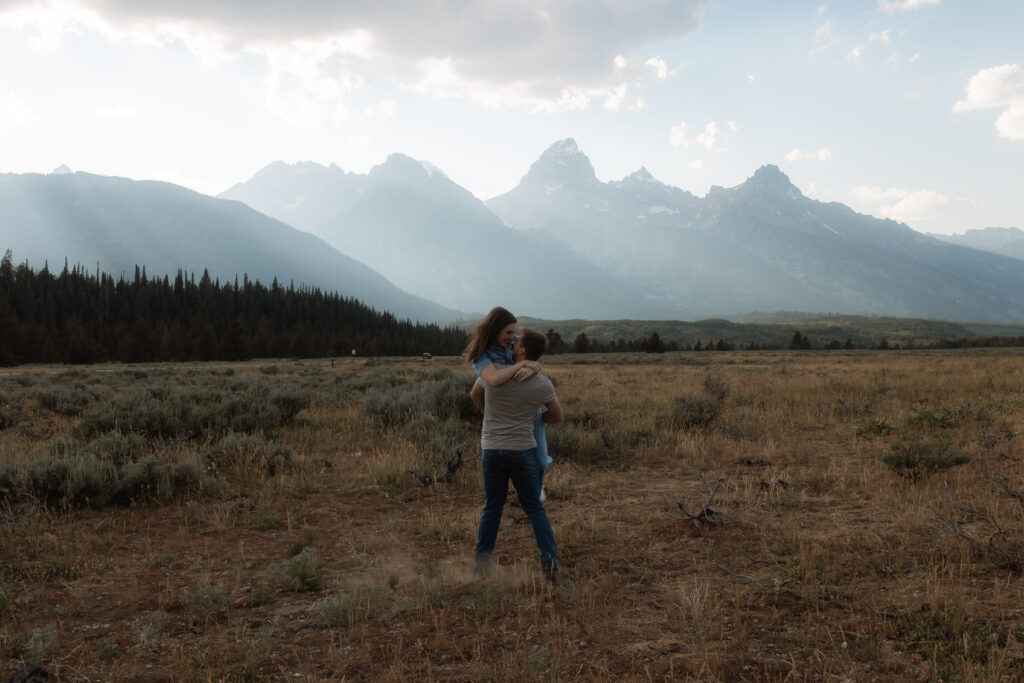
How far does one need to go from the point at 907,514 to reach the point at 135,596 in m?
8.13

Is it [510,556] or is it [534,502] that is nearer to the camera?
[534,502]

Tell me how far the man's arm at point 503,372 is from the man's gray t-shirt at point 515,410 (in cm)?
17

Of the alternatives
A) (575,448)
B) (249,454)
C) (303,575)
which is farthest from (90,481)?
(575,448)

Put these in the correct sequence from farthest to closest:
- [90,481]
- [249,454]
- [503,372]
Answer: [249,454] → [90,481] → [503,372]

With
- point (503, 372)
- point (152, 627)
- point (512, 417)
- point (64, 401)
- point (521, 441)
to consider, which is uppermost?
point (503, 372)

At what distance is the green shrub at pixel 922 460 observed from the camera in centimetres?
745

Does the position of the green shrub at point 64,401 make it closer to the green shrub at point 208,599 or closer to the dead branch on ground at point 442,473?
the dead branch on ground at point 442,473

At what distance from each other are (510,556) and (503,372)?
2250 millimetres

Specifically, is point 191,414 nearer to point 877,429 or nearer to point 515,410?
point 515,410

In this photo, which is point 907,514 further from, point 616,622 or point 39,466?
point 39,466

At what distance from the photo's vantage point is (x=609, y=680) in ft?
11.0

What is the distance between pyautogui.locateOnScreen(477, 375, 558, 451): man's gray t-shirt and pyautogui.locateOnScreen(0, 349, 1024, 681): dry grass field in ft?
4.16

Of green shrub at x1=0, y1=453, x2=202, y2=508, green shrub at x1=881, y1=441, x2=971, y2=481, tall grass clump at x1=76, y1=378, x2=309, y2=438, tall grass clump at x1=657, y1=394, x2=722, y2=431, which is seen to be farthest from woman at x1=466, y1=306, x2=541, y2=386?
tall grass clump at x1=657, y1=394, x2=722, y2=431

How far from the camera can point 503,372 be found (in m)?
4.74
